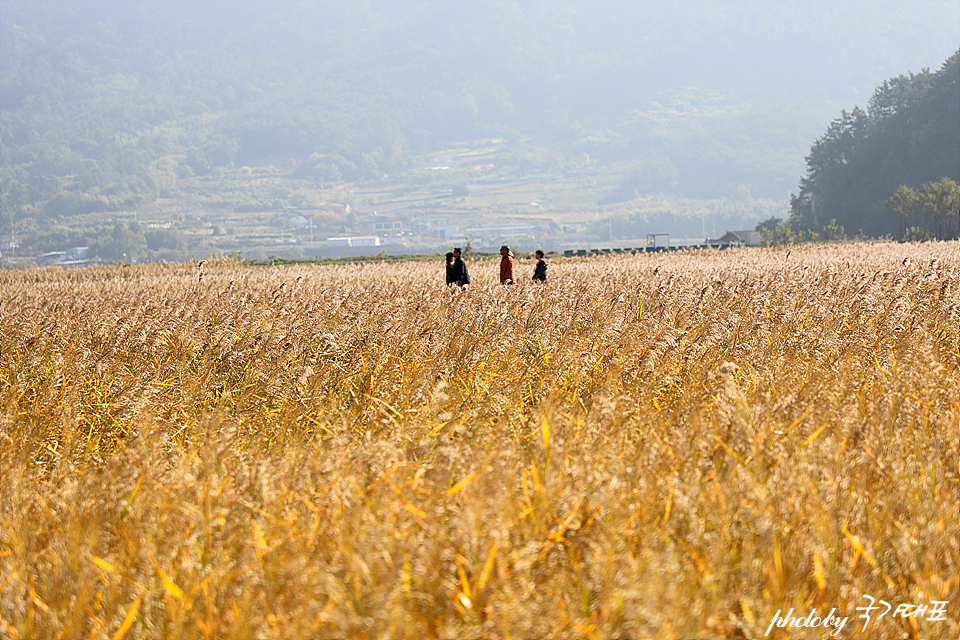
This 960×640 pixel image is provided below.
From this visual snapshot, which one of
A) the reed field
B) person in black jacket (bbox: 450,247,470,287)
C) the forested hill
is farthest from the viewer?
the forested hill

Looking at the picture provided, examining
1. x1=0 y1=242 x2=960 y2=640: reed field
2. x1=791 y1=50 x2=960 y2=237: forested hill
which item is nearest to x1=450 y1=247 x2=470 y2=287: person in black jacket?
A: x1=0 y1=242 x2=960 y2=640: reed field

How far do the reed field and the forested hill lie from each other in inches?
4831

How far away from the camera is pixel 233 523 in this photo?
347 centimetres

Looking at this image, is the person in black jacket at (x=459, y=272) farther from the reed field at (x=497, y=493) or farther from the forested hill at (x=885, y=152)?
the forested hill at (x=885, y=152)

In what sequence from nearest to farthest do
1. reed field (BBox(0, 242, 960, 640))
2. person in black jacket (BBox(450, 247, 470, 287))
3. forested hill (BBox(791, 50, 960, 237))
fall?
reed field (BBox(0, 242, 960, 640)) < person in black jacket (BBox(450, 247, 470, 287)) < forested hill (BBox(791, 50, 960, 237))

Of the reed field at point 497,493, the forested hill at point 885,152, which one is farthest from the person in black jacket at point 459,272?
the forested hill at point 885,152

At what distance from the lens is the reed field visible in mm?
2799

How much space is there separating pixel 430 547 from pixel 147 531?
4.96ft

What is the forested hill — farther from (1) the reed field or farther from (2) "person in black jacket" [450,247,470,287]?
(1) the reed field

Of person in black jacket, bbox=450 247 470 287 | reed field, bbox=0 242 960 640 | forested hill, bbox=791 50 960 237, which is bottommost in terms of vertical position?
reed field, bbox=0 242 960 640

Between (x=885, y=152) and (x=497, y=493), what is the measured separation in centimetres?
14121

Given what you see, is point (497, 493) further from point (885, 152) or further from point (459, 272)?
point (885, 152)

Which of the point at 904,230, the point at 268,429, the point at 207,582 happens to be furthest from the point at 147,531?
the point at 904,230

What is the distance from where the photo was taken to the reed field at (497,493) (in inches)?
110
